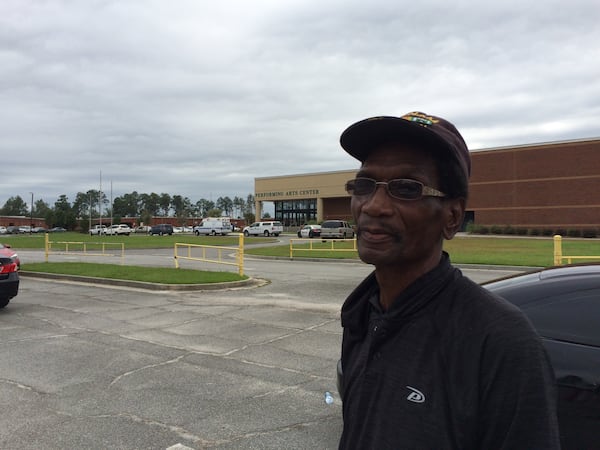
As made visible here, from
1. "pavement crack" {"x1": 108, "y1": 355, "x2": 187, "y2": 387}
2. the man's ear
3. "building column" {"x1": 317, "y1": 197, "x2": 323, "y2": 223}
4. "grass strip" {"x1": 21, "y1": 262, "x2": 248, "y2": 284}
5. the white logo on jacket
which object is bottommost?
"pavement crack" {"x1": 108, "y1": 355, "x2": 187, "y2": 387}

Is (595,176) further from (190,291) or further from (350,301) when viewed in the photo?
(350,301)

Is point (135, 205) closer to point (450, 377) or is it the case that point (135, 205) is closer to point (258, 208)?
point (258, 208)

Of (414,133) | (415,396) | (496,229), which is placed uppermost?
(414,133)

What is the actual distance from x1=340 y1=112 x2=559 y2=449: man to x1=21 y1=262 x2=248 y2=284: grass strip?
38.9ft

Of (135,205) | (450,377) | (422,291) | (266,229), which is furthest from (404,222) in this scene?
(135,205)

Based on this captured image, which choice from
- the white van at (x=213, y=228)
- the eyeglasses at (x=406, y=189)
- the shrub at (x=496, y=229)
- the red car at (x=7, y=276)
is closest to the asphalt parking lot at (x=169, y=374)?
the red car at (x=7, y=276)

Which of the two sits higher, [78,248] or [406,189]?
[406,189]

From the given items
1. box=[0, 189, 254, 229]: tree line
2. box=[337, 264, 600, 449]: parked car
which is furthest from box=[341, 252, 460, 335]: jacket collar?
box=[0, 189, 254, 229]: tree line

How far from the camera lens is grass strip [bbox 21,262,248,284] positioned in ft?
43.3

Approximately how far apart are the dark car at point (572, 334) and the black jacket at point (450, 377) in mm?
1972

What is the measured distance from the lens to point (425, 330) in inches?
47.6

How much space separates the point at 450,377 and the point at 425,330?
0.13 metres

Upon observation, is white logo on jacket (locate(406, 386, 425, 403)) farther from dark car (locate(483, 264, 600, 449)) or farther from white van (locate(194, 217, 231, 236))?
white van (locate(194, 217, 231, 236))

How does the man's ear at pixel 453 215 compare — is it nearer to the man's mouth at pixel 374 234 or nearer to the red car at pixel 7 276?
the man's mouth at pixel 374 234
